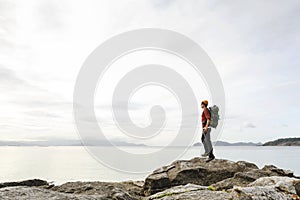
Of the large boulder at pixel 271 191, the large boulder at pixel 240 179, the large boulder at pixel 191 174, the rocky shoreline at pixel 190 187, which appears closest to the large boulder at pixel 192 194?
the rocky shoreline at pixel 190 187

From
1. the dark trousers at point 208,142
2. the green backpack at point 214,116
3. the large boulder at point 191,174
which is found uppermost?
the green backpack at point 214,116

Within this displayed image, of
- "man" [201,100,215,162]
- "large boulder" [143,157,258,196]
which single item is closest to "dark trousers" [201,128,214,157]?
"man" [201,100,215,162]

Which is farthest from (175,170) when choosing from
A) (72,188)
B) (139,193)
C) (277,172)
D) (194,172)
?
(72,188)

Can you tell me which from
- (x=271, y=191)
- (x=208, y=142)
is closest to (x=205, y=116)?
(x=208, y=142)

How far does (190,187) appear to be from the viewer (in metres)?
8.75

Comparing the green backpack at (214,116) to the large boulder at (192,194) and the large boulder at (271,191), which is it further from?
the large boulder at (192,194)

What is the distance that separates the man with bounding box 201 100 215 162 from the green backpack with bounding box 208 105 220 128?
310mm

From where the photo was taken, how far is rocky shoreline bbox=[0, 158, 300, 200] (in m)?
7.42

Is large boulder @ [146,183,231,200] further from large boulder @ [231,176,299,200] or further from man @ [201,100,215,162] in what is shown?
man @ [201,100,215,162]

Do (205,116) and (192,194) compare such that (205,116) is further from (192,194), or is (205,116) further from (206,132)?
(192,194)

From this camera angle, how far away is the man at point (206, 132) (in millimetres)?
17344

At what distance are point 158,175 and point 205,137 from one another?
4.41 meters

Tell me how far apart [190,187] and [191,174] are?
693cm

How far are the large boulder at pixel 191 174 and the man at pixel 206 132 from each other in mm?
976
